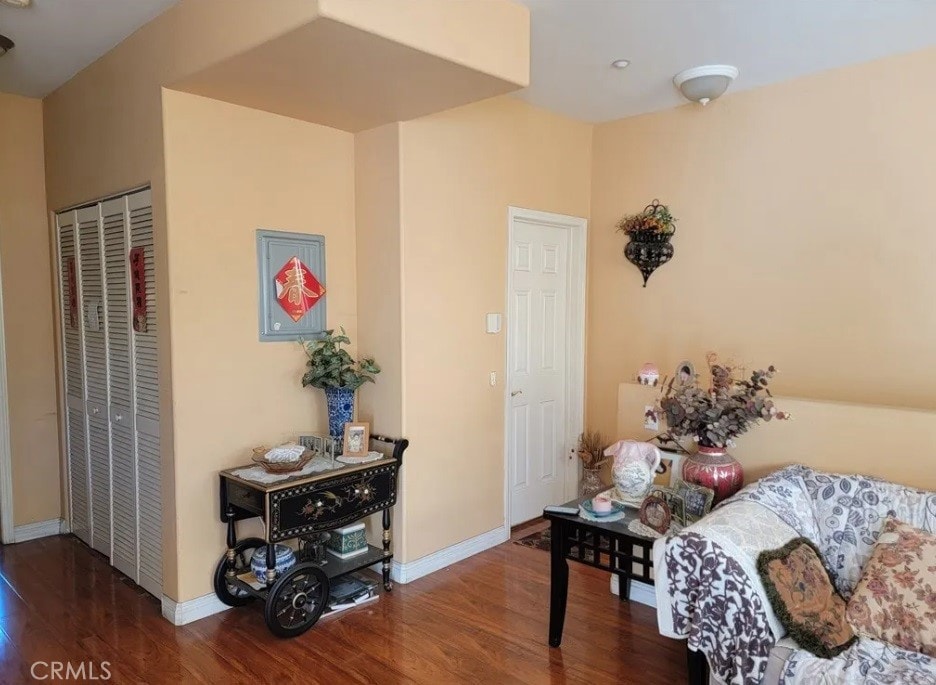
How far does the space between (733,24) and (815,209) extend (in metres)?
1.18

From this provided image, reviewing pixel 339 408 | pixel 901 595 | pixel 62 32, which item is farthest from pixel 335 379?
pixel 901 595

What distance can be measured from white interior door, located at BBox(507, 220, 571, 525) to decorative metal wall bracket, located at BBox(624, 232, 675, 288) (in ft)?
1.58

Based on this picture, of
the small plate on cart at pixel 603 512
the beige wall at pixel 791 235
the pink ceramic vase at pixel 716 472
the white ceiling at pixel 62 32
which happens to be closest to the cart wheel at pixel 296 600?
the small plate on cart at pixel 603 512

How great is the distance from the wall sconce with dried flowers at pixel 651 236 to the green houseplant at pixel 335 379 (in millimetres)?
1988

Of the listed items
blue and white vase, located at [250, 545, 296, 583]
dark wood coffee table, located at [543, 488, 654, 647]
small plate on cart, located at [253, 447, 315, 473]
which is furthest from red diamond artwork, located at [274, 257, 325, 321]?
dark wood coffee table, located at [543, 488, 654, 647]

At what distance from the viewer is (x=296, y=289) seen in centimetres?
318

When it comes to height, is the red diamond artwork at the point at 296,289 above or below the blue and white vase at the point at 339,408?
above

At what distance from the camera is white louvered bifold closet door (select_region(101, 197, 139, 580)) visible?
10.3 ft

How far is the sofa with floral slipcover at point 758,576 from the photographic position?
6.11 ft

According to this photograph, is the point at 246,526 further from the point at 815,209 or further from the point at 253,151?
the point at 815,209

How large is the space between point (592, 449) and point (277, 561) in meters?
2.31

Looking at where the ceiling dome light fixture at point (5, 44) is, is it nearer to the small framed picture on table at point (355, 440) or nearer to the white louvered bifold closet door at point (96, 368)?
the white louvered bifold closet door at point (96, 368)

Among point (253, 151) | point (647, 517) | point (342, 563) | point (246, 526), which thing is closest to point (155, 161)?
point (253, 151)

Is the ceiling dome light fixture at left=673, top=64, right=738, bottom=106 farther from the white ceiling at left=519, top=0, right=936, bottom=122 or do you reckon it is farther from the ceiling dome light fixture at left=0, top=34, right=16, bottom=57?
the ceiling dome light fixture at left=0, top=34, right=16, bottom=57
